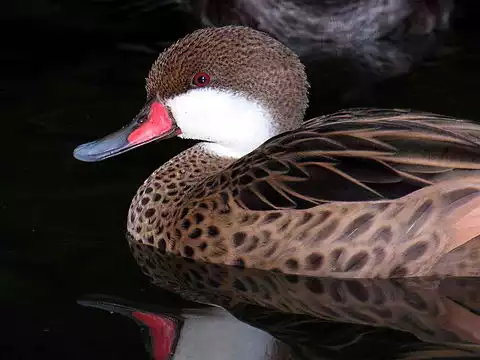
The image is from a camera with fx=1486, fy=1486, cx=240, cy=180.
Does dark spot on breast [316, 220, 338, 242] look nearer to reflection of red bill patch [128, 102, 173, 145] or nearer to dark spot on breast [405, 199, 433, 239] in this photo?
dark spot on breast [405, 199, 433, 239]

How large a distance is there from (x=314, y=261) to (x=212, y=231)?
0.46m

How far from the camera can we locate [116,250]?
6.64m

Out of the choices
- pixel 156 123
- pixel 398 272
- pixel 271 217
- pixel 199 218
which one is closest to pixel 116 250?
pixel 199 218

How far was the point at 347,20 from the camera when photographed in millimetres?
10141

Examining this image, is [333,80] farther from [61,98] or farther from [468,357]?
[468,357]

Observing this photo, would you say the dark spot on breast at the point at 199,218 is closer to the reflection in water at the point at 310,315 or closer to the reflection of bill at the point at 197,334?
the reflection in water at the point at 310,315

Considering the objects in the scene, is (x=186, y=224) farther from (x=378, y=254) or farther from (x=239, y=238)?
(x=378, y=254)

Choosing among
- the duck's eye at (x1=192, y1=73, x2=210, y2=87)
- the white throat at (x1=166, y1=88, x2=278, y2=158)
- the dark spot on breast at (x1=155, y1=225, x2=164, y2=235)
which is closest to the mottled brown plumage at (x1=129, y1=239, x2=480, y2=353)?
the dark spot on breast at (x1=155, y1=225, x2=164, y2=235)

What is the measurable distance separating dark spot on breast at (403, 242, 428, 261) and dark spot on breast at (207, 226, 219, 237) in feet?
2.64

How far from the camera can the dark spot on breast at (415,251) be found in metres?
6.06

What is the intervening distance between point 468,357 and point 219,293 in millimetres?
1191

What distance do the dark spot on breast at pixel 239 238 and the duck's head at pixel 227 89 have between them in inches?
23.4

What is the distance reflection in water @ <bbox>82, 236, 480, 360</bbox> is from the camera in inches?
224

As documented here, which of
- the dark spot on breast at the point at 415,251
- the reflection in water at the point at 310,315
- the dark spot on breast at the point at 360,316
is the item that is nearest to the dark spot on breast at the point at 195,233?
the reflection in water at the point at 310,315
